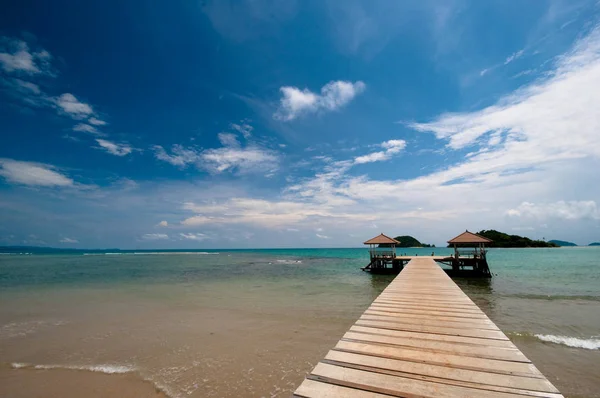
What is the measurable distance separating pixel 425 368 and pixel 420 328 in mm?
1762

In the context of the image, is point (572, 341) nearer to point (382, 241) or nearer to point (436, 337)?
point (436, 337)

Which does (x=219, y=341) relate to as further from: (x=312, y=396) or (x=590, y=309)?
(x=590, y=309)

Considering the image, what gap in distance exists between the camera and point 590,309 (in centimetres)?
1176

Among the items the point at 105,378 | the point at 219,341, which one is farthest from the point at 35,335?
the point at 219,341

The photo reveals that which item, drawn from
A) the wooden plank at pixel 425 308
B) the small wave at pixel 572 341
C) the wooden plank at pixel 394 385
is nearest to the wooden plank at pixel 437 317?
the wooden plank at pixel 425 308

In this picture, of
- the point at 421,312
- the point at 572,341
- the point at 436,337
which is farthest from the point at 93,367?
the point at 572,341

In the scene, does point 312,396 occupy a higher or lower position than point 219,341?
higher

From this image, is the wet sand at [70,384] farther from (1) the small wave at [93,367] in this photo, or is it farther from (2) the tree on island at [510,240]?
(2) the tree on island at [510,240]

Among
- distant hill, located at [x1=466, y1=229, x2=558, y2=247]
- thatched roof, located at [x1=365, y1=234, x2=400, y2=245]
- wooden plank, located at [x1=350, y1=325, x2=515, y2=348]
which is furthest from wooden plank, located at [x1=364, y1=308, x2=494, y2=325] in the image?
distant hill, located at [x1=466, y1=229, x2=558, y2=247]

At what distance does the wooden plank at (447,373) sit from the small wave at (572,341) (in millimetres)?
7323

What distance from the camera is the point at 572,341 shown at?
7.89 m

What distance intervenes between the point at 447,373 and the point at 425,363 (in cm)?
30

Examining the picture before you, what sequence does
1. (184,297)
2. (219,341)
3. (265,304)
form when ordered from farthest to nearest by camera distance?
1. (184,297)
2. (265,304)
3. (219,341)

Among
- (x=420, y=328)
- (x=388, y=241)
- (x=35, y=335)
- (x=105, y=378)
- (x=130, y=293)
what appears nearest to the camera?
(x=420, y=328)
